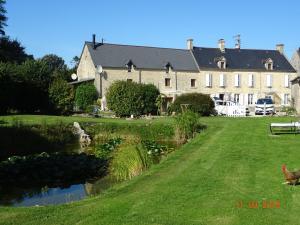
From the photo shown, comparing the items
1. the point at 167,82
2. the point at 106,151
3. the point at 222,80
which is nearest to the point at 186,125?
the point at 106,151

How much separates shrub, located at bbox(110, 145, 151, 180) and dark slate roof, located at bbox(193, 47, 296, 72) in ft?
123

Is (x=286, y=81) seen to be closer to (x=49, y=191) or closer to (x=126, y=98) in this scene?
(x=126, y=98)

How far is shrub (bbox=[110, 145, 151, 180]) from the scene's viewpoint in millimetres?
11461

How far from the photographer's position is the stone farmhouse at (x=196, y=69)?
45062mm

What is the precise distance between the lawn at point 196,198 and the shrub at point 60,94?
68.3 feet

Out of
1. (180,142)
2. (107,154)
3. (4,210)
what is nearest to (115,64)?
(180,142)

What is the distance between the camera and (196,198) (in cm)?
773

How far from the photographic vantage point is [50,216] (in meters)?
7.02

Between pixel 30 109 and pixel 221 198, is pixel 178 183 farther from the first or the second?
pixel 30 109

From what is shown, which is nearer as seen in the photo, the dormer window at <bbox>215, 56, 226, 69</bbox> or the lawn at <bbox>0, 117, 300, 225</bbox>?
the lawn at <bbox>0, 117, 300, 225</bbox>

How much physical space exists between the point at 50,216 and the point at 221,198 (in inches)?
113

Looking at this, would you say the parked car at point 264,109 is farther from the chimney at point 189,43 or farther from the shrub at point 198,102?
the chimney at point 189,43

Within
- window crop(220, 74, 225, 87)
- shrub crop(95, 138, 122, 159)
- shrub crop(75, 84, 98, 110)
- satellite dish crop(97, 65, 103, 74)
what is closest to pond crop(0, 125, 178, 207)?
shrub crop(95, 138, 122, 159)

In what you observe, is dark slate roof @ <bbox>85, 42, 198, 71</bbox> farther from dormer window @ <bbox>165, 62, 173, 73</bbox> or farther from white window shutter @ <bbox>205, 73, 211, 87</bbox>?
white window shutter @ <bbox>205, 73, 211, 87</bbox>
